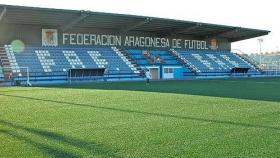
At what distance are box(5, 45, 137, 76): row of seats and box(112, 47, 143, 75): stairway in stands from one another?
0.65 ft

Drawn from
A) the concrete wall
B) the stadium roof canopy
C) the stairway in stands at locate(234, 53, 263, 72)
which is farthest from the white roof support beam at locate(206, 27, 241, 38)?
the concrete wall

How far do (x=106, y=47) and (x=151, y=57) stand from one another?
4897 millimetres

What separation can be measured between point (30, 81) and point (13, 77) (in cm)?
135

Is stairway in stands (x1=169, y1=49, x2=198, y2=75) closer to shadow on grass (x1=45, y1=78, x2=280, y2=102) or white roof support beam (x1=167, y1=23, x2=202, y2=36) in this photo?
white roof support beam (x1=167, y1=23, x2=202, y2=36)

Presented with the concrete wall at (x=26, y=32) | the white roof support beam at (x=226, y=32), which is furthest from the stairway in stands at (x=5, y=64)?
the white roof support beam at (x=226, y=32)

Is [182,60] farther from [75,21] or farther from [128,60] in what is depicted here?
[75,21]

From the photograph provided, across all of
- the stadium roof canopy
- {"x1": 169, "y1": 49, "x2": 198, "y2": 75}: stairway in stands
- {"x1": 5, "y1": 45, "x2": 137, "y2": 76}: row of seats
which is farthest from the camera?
{"x1": 169, "y1": 49, "x2": 198, "y2": 75}: stairway in stands

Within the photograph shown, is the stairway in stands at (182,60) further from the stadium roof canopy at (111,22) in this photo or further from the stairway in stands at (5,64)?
the stairway in stands at (5,64)

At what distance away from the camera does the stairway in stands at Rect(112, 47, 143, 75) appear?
1415 inches

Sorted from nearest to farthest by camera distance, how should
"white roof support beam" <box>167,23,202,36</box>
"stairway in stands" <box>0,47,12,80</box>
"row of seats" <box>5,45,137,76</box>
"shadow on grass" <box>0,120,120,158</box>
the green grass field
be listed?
"shadow on grass" <box>0,120,120,158</box>
the green grass field
"stairway in stands" <box>0,47,12,80</box>
"row of seats" <box>5,45,137,76</box>
"white roof support beam" <box>167,23,202,36</box>

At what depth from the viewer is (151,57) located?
39406 mm

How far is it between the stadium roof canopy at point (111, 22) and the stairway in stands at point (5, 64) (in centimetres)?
276

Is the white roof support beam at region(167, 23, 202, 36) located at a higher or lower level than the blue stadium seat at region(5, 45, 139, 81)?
higher

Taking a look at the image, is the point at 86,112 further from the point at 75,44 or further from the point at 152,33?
the point at 152,33
